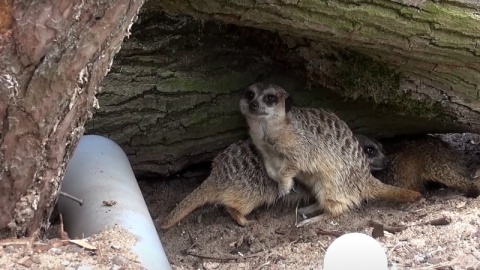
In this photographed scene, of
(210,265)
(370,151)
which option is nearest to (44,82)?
(210,265)

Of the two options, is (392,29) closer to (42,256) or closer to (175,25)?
(175,25)

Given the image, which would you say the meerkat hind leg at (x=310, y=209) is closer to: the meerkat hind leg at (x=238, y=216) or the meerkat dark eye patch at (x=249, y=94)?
the meerkat hind leg at (x=238, y=216)

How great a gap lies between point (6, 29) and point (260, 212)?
164cm

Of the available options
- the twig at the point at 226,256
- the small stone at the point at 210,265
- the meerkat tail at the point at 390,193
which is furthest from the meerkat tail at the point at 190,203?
the meerkat tail at the point at 390,193

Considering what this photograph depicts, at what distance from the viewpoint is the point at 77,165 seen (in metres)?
2.03

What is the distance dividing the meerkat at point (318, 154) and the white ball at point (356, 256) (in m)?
1.22

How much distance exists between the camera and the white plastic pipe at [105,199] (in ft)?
5.47

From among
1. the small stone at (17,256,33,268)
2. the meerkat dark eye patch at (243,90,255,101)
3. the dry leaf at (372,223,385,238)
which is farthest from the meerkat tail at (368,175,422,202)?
the small stone at (17,256,33,268)

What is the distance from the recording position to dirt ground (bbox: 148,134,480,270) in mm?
1954

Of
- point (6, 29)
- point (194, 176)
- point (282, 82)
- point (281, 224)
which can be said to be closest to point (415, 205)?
point (281, 224)

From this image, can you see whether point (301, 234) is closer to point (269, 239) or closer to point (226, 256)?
point (269, 239)

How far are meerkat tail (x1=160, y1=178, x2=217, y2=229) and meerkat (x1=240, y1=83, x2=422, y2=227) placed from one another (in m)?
0.26

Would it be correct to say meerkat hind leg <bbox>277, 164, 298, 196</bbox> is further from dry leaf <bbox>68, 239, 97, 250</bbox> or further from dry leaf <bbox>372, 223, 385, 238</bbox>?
dry leaf <bbox>68, 239, 97, 250</bbox>

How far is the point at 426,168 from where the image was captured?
277 centimetres
